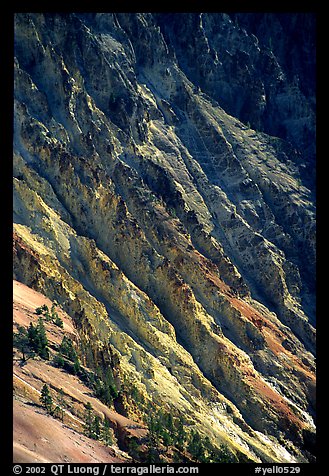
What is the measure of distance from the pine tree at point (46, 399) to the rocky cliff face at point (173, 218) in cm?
1097

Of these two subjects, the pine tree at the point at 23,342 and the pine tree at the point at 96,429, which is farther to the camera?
the pine tree at the point at 23,342

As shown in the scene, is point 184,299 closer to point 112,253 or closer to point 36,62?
point 112,253

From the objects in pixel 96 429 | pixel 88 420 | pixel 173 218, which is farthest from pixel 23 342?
pixel 173 218

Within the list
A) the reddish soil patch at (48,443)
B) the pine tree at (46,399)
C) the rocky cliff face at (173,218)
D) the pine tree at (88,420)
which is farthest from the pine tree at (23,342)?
the rocky cliff face at (173,218)

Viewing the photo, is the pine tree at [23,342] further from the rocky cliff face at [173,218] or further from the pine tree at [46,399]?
the rocky cliff face at [173,218]

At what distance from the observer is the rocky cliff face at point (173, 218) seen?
49594 mm

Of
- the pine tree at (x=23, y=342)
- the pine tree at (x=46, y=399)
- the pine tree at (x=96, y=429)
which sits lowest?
the pine tree at (x=96, y=429)

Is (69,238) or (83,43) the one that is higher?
(83,43)

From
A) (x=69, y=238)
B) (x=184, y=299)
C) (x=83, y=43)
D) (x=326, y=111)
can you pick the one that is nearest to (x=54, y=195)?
(x=69, y=238)

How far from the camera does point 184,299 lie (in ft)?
182

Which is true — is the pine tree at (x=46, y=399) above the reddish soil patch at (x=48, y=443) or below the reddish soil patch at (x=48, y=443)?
above

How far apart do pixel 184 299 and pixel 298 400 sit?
44.0ft

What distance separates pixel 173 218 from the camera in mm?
63562

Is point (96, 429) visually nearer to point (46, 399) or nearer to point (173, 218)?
point (46, 399)
